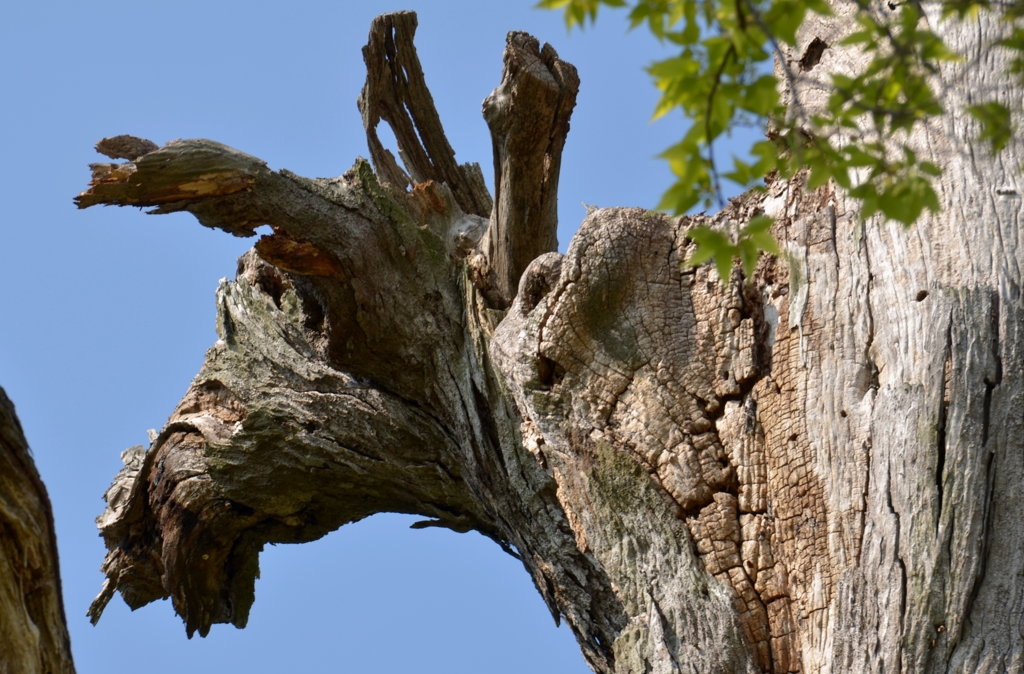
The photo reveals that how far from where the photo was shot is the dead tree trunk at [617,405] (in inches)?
126

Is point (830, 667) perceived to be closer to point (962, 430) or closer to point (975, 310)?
point (962, 430)

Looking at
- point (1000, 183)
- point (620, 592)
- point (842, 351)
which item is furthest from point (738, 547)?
point (1000, 183)

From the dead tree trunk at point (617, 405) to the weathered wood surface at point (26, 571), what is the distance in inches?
75.8

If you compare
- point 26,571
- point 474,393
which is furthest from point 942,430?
point 26,571

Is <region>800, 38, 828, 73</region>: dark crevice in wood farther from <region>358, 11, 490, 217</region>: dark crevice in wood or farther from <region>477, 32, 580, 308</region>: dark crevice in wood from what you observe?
<region>358, 11, 490, 217</region>: dark crevice in wood

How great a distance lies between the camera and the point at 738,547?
11.9 feet

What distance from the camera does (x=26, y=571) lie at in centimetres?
279

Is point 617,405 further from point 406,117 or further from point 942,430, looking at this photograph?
point 406,117

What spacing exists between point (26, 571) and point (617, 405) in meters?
2.18

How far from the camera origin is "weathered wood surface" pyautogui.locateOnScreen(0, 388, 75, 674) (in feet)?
8.86

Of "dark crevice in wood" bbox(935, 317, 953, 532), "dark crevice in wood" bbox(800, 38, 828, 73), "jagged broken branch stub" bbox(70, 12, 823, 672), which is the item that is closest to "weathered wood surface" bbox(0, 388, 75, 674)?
"jagged broken branch stub" bbox(70, 12, 823, 672)

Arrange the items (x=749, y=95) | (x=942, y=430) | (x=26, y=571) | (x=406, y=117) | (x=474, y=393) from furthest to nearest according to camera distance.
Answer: (x=406, y=117) < (x=474, y=393) < (x=942, y=430) < (x=26, y=571) < (x=749, y=95)

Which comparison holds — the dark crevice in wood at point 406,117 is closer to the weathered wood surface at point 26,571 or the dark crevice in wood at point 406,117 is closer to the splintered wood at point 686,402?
the splintered wood at point 686,402

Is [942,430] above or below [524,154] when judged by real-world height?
below
